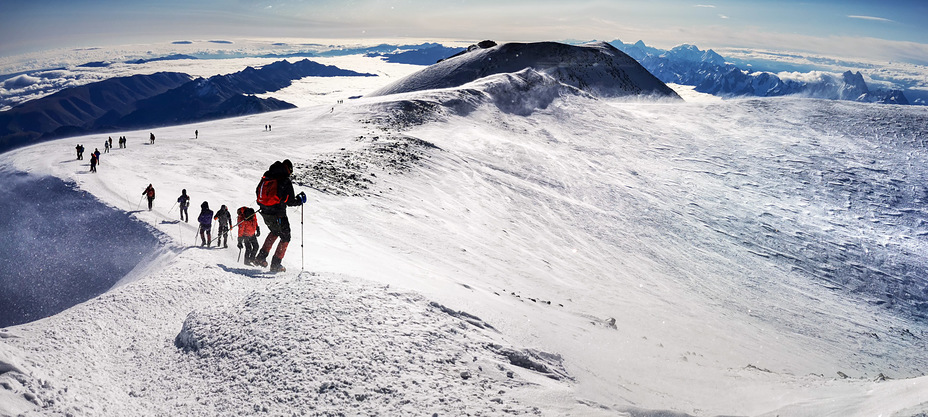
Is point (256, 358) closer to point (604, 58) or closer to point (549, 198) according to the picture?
point (549, 198)

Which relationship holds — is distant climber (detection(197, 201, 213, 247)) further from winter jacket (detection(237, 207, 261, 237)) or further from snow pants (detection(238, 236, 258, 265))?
snow pants (detection(238, 236, 258, 265))

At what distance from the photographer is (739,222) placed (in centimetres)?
3291

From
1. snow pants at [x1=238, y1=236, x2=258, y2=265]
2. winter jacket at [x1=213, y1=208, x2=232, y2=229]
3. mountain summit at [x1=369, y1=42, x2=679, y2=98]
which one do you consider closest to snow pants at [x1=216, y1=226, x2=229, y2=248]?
winter jacket at [x1=213, y1=208, x2=232, y2=229]

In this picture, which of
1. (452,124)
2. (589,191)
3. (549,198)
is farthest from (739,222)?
(452,124)

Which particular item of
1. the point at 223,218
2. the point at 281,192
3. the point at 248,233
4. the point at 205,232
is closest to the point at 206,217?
the point at 223,218

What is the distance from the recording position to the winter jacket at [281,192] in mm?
11562

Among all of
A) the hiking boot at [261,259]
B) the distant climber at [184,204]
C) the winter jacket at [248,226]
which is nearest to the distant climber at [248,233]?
the winter jacket at [248,226]

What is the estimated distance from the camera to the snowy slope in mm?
6855

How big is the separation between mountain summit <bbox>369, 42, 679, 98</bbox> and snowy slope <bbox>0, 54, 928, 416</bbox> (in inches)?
1537

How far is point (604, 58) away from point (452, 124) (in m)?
79.1

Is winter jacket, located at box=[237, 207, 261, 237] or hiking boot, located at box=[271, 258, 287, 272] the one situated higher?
winter jacket, located at box=[237, 207, 261, 237]

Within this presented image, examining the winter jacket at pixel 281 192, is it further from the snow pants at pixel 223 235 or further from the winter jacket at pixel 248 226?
the snow pants at pixel 223 235

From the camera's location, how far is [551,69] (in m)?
97.3

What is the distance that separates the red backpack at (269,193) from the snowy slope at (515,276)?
114 cm
